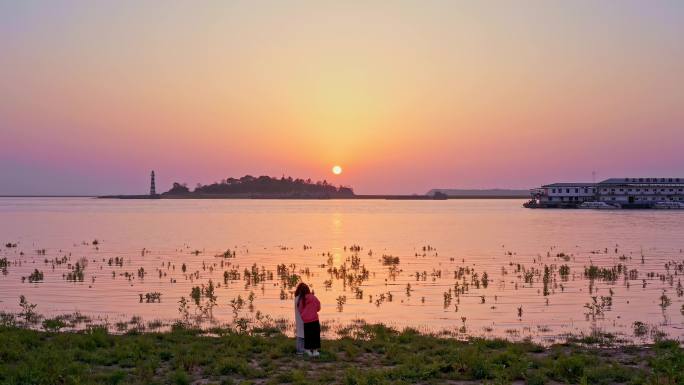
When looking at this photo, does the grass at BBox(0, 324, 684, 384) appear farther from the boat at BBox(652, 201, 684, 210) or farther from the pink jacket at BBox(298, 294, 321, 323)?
the boat at BBox(652, 201, 684, 210)

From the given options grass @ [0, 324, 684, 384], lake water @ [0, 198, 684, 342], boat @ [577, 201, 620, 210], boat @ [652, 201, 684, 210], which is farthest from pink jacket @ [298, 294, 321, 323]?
boat @ [652, 201, 684, 210]

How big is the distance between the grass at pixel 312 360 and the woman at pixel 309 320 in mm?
433

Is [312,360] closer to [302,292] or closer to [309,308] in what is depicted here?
[309,308]

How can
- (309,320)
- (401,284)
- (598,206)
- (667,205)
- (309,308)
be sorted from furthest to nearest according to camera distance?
(667,205) < (598,206) < (401,284) < (309,308) < (309,320)

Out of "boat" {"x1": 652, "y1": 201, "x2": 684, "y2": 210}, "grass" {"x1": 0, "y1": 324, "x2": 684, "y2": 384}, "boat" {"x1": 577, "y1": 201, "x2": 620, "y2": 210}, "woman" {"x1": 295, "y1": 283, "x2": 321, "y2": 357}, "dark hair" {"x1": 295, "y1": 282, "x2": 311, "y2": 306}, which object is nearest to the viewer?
"grass" {"x1": 0, "y1": 324, "x2": 684, "y2": 384}

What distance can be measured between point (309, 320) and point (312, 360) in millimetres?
1098

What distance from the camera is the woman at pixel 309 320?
16.1 meters

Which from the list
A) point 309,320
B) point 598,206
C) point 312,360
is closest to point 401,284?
point 309,320

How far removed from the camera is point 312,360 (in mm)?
15547

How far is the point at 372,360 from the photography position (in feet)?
51.0

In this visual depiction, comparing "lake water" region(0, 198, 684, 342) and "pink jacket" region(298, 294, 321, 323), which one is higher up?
"pink jacket" region(298, 294, 321, 323)

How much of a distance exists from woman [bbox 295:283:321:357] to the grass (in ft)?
1.42

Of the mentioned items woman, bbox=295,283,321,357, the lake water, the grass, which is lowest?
the lake water

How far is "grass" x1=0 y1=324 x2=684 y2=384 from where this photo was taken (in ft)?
44.3
